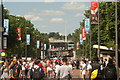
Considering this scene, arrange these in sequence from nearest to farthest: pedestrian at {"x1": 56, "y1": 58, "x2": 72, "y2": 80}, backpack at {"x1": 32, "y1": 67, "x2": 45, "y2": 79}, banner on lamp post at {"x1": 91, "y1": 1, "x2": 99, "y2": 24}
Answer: pedestrian at {"x1": 56, "y1": 58, "x2": 72, "y2": 80}, backpack at {"x1": 32, "y1": 67, "x2": 45, "y2": 79}, banner on lamp post at {"x1": 91, "y1": 1, "x2": 99, "y2": 24}

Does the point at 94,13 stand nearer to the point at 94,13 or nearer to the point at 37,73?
the point at 94,13

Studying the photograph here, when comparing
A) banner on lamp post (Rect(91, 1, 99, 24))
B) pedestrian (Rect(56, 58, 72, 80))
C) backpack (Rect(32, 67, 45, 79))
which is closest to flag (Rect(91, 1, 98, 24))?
banner on lamp post (Rect(91, 1, 99, 24))

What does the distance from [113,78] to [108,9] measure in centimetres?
2971

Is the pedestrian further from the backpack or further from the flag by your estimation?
the flag

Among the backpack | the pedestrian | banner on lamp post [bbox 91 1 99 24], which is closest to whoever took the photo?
the pedestrian

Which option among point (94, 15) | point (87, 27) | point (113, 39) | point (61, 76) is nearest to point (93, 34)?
point (87, 27)

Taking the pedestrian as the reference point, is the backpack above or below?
below

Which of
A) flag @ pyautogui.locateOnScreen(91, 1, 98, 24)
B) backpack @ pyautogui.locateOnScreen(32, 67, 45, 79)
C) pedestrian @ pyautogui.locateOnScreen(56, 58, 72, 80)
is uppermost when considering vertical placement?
flag @ pyautogui.locateOnScreen(91, 1, 98, 24)

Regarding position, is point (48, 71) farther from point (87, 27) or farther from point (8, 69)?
point (87, 27)

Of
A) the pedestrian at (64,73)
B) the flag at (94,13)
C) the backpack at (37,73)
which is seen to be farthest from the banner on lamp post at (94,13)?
the pedestrian at (64,73)

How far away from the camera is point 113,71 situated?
41.6 feet

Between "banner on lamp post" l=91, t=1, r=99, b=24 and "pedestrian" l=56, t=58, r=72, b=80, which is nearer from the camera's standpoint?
"pedestrian" l=56, t=58, r=72, b=80

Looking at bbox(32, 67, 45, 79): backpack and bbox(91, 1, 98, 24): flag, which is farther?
bbox(91, 1, 98, 24): flag

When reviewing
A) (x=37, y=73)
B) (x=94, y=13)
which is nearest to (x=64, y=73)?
(x=37, y=73)
